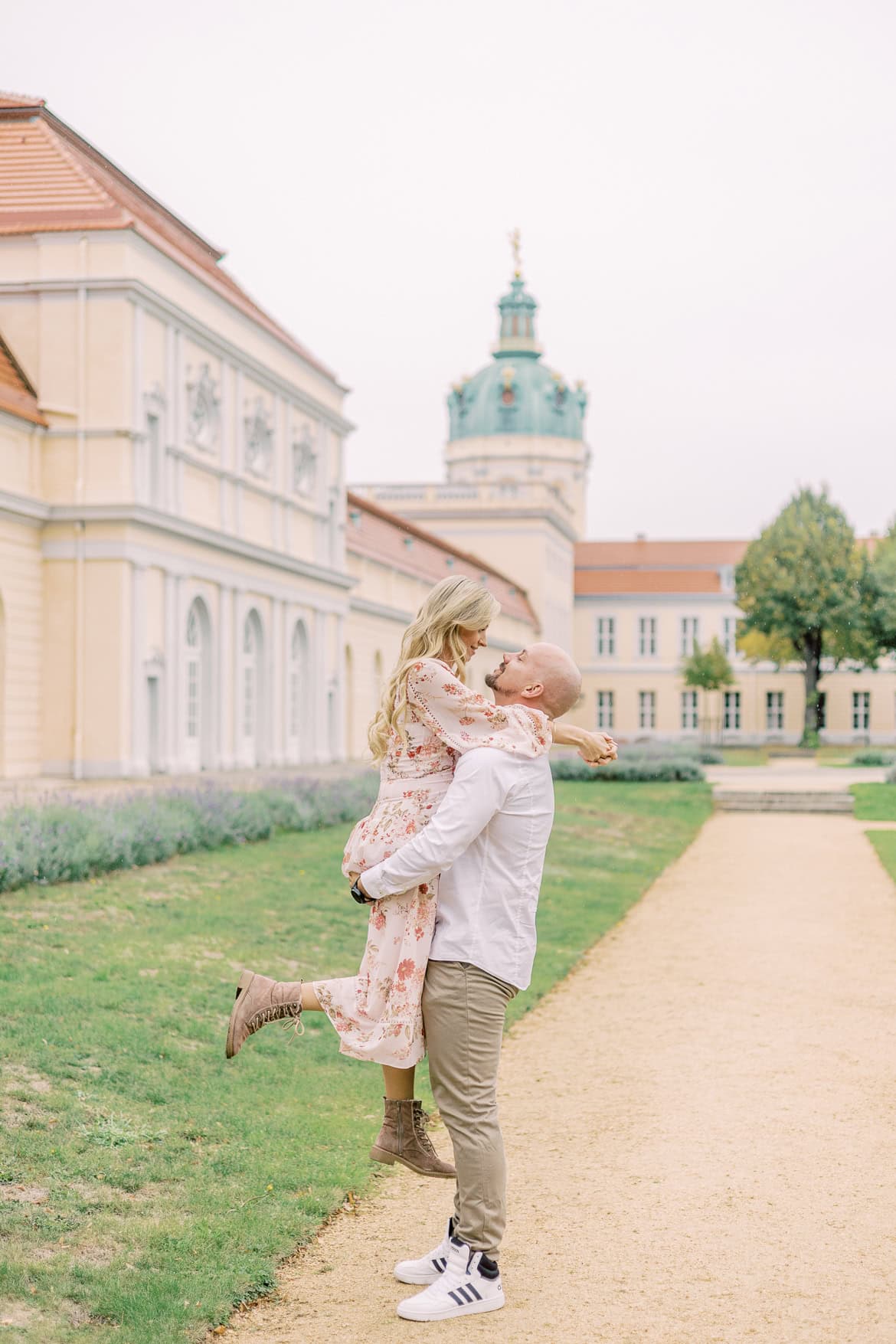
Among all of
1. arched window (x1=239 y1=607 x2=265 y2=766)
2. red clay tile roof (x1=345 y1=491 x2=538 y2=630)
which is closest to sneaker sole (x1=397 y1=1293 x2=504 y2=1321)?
arched window (x1=239 y1=607 x2=265 y2=766)

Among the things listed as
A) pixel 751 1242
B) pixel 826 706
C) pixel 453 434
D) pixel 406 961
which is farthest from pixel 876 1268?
pixel 453 434

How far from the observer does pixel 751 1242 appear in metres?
4.99

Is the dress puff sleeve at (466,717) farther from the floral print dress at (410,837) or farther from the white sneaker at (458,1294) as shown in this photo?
the white sneaker at (458,1294)

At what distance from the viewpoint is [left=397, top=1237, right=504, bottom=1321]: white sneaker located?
4.34 meters

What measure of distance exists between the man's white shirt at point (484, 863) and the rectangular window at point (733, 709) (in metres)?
71.1

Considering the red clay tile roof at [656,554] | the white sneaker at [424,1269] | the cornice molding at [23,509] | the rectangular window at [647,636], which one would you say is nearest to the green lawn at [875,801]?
the cornice molding at [23,509]

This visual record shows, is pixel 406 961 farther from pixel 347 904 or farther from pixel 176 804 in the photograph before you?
pixel 176 804

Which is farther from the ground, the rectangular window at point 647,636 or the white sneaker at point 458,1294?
the rectangular window at point 647,636

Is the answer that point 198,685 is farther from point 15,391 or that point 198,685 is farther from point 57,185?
point 57,185

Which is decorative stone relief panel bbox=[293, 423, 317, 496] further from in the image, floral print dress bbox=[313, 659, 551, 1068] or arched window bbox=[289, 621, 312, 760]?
floral print dress bbox=[313, 659, 551, 1068]

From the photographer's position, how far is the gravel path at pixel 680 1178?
172 inches

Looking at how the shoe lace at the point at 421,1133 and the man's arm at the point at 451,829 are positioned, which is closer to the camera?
the man's arm at the point at 451,829

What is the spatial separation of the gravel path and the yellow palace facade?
14698 mm

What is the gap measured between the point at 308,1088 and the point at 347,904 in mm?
5256
